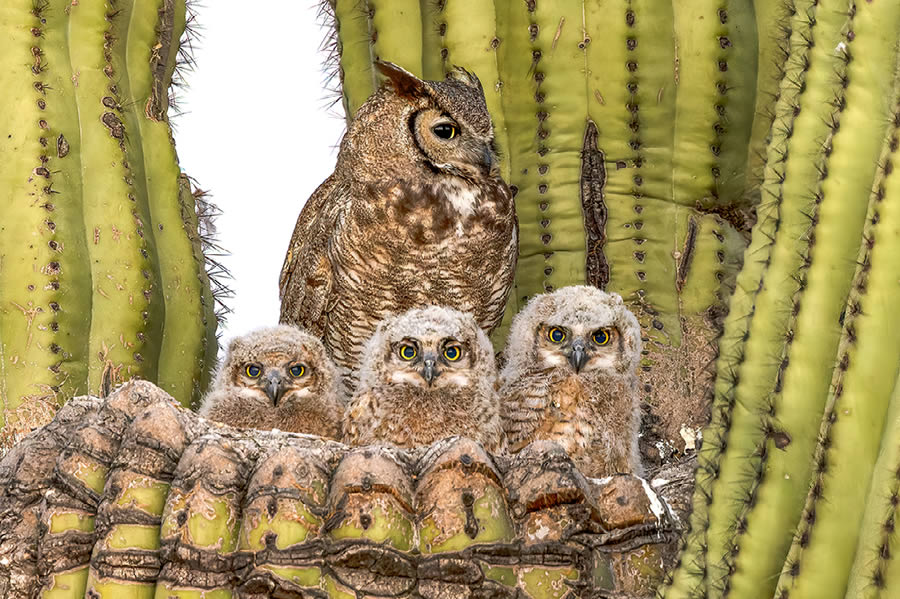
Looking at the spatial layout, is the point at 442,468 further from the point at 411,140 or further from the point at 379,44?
the point at 379,44

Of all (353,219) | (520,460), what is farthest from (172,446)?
(353,219)

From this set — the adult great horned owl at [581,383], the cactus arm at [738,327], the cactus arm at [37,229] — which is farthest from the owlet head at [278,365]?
the cactus arm at [738,327]

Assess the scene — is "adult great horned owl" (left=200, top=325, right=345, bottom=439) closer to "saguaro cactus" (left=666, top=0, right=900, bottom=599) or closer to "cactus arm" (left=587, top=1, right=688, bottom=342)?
"cactus arm" (left=587, top=1, right=688, bottom=342)

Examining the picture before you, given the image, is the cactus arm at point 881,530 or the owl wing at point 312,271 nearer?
the cactus arm at point 881,530

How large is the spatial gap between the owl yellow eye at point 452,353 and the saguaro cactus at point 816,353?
110 centimetres

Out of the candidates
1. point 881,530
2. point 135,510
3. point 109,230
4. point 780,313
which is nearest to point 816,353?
point 780,313

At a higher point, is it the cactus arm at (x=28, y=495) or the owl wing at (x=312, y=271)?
the owl wing at (x=312, y=271)

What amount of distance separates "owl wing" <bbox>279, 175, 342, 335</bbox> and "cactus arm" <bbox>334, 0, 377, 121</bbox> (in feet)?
0.92

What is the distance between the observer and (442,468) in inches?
81.9

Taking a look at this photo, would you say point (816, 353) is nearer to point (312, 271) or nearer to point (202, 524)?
point (202, 524)

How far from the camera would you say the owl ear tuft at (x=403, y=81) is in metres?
3.21

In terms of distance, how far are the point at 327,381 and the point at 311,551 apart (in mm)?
1337

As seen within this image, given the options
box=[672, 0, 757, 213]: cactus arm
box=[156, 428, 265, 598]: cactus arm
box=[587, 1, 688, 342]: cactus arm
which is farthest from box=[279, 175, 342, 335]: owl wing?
box=[156, 428, 265, 598]: cactus arm

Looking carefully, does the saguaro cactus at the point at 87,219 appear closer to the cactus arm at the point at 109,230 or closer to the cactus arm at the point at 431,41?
the cactus arm at the point at 109,230
